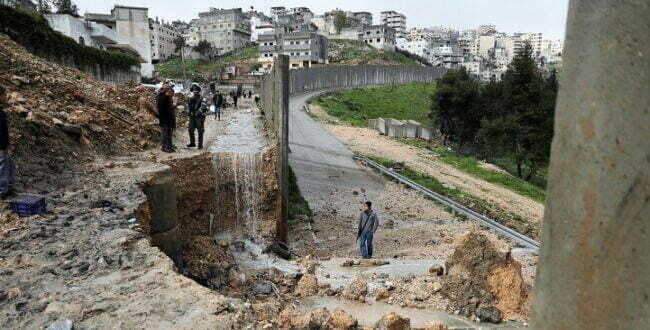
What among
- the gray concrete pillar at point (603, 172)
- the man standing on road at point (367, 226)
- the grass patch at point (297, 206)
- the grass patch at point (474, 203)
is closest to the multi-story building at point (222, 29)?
the grass patch at point (474, 203)

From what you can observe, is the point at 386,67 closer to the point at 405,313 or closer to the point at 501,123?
the point at 501,123

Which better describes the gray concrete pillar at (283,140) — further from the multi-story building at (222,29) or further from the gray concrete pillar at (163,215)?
the multi-story building at (222,29)

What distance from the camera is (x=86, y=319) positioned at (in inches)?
167

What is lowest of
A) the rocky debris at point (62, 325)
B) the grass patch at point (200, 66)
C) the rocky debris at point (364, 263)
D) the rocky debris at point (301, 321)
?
A: the rocky debris at point (364, 263)

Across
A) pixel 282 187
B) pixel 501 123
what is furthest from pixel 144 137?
pixel 501 123

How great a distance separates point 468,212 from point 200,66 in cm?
6806

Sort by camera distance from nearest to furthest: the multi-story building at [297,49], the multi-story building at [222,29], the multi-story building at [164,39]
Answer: the multi-story building at [297,49], the multi-story building at [164,39], the multi-story building at [222,29]

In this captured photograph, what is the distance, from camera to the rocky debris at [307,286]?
6.87 m

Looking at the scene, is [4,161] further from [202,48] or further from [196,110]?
[202,48]

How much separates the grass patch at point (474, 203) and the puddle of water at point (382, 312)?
7974mm

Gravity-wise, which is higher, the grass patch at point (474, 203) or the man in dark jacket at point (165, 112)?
the man in dark jacket at point (165, 112)

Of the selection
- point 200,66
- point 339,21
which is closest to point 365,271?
point 200,66

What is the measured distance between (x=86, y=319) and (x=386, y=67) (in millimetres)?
66569

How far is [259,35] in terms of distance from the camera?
88750 millimetres
